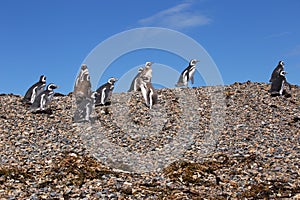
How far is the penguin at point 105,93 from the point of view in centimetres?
1752

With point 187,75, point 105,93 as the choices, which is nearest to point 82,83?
point 105,93

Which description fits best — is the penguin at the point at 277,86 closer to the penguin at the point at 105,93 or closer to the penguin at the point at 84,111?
the penguin at the point at 105,93

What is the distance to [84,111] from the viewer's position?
51.3 feet

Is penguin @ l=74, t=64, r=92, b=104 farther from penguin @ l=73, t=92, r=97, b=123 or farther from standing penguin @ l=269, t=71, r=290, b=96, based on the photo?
standing penguin @ l=269, t=71, r=290, b=96

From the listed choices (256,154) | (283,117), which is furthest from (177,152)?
(283,117)

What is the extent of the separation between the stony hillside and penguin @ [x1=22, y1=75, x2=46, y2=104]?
41 cm

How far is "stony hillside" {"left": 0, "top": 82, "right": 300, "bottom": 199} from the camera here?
927 cm

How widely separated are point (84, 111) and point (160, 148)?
4253 mm

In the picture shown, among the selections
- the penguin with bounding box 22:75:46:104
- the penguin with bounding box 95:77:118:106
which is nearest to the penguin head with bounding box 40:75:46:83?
the penguin with bounding box 22:75:46:104

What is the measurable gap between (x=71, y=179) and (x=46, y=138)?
3.92 metres

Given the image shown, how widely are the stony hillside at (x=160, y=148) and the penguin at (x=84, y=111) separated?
30 centimetres

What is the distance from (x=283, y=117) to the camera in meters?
15.4

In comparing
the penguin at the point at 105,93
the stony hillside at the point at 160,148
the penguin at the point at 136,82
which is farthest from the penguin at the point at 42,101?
the penguin at the point at 136,82

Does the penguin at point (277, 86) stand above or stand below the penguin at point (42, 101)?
above
